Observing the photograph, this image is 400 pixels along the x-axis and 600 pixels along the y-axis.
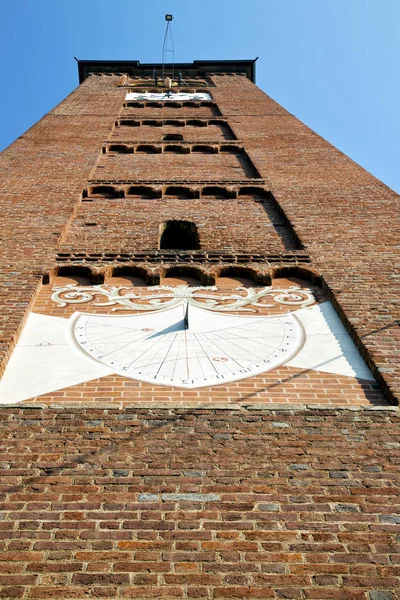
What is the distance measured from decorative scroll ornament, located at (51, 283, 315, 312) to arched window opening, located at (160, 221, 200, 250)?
2286mm

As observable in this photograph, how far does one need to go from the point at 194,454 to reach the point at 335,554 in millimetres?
1177

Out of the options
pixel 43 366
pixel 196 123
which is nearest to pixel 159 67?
pixel 196 123

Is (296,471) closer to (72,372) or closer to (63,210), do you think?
(72,372)

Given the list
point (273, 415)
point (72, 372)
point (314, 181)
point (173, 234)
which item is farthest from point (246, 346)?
point (314, 181)

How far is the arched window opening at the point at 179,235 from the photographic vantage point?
30.8ft

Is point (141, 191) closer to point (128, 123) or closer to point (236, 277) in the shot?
point (236, 277)

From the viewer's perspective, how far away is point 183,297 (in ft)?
22.5

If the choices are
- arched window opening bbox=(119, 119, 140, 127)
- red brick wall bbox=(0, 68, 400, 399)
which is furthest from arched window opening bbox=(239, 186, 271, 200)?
arched window opening bbox=(119, 119, 140, 127)

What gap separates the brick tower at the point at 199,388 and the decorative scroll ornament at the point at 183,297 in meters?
0.03

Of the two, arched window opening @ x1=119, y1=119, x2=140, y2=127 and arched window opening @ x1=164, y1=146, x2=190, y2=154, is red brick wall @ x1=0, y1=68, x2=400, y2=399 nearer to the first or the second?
arched window opening @ x1=119, y1=119, x2=140, y2=127

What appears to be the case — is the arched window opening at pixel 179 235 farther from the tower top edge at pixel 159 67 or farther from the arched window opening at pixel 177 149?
the tower top edge at pixel 159 67

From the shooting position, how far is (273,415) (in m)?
4.69

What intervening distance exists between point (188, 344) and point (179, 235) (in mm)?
4154

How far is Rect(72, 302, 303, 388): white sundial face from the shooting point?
17.4ft
